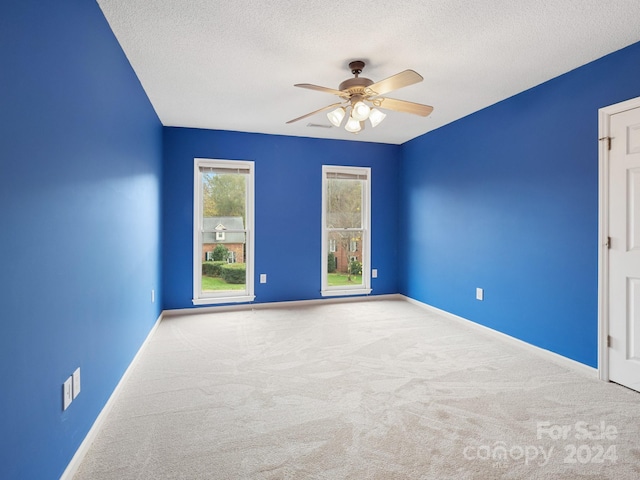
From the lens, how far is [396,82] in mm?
2391

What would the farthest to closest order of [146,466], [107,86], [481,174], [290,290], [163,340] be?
1. [290,290]
2. [481,174]
3. [163,340]
4. [107,86]
5. [146,466]

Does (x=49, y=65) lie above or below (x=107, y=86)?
below

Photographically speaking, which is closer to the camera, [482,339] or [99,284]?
[99,284]

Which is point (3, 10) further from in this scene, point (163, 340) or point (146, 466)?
point (163, 340)

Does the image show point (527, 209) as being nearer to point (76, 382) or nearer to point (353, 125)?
point (353, 125)

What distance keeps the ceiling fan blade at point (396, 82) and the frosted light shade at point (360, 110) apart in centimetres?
11

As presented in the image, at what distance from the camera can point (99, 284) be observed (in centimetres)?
206

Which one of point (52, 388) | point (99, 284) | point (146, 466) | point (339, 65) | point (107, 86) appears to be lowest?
point (146, 466)

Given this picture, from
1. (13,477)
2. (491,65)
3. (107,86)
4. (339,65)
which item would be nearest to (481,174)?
(491,65)

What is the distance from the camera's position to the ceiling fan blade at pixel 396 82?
225 cm

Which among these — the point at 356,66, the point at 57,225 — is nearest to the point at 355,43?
the point at 356,66

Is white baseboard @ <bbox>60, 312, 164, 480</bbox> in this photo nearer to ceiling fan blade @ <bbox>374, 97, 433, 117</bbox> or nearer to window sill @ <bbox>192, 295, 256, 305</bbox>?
window sill @ <bbox>192, 295, 256, 305</bbox>

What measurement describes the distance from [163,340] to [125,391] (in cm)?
112

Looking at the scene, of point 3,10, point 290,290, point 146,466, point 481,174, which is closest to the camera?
point 3,10
